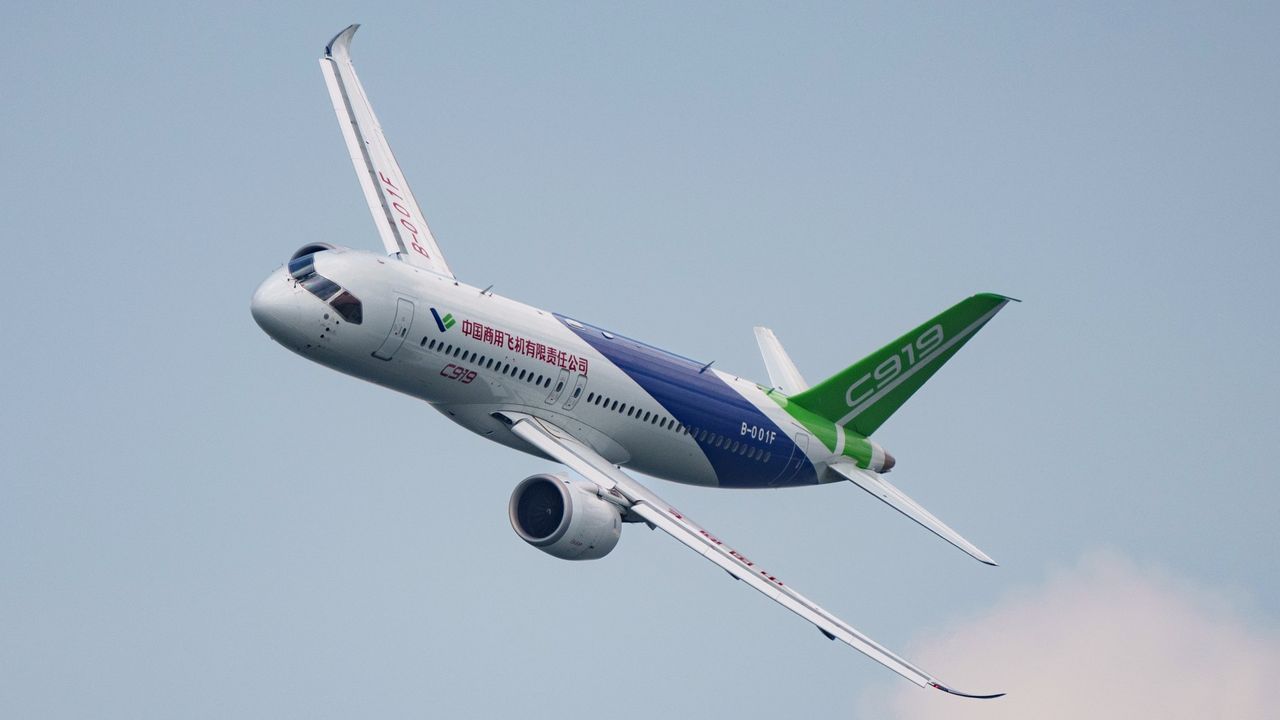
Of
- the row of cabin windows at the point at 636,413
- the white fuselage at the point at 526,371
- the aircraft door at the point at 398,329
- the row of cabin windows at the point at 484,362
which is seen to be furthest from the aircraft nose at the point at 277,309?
the row of cabin windows at the point at 636,413

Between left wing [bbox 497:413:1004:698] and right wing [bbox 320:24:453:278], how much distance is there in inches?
316

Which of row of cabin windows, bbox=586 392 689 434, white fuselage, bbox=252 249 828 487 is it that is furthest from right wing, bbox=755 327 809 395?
row of cabin windows, bbox=586 392 689 434

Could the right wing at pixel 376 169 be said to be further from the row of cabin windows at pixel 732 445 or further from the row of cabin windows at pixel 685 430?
the row of cabin windows at pixel 732 445

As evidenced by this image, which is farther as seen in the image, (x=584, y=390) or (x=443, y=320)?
(x=584, y=390)

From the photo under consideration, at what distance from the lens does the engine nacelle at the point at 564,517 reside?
196 feet

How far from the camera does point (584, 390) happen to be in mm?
62625

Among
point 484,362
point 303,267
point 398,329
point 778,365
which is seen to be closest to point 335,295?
point 303,267

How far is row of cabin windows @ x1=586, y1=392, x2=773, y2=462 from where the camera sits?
6322cm

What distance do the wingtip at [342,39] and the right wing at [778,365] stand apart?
18.9 metres

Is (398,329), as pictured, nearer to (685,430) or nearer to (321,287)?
(321,287)

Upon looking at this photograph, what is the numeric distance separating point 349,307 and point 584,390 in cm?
828

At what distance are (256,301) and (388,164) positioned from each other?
543 inches

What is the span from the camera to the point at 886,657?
5594 cm

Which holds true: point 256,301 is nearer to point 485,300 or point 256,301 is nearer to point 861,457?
point 485,300
